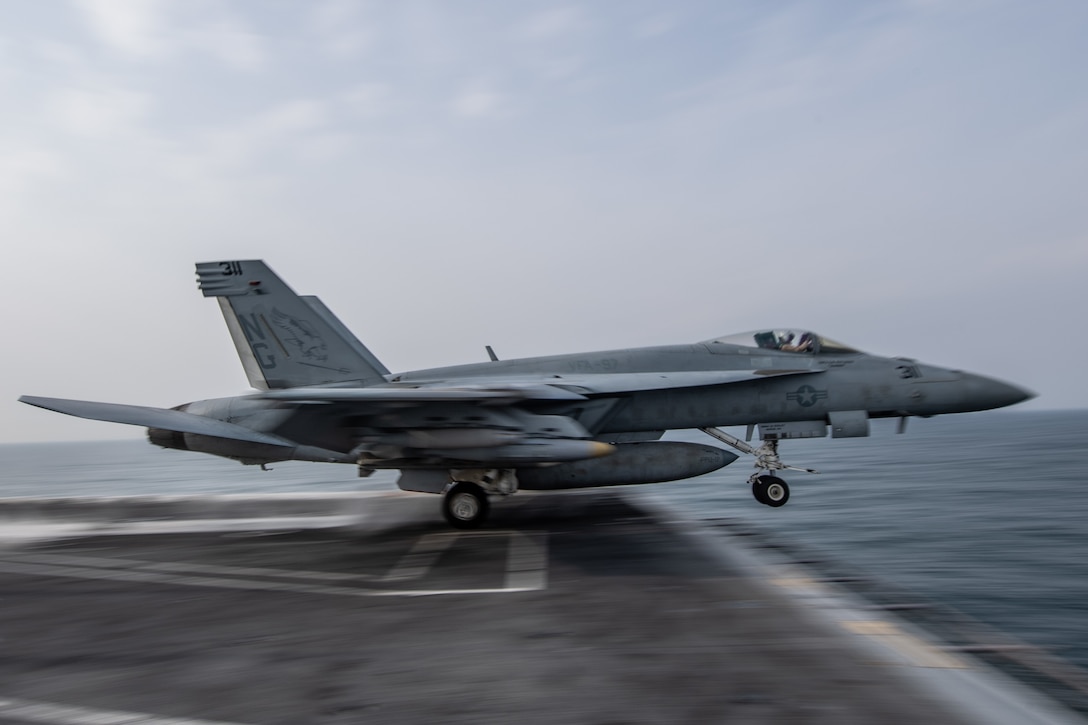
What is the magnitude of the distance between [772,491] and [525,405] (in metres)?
4.42

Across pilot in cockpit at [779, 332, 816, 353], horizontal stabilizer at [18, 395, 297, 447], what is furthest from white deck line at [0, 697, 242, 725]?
pilot in cockpit at [779, 332, 816, 353]

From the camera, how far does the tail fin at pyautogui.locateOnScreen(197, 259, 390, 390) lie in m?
13.1

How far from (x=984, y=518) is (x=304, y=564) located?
10.5 metres

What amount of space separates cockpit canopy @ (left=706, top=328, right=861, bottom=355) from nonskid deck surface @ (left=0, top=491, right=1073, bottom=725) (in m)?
4.22

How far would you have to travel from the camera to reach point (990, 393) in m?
12.2

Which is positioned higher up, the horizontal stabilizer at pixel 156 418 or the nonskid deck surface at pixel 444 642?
the horizontal stabilizer at pixel 156 418

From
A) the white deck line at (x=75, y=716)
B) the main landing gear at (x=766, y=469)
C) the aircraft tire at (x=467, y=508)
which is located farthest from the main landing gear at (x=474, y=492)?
the white deck line at (x=75, y=716)

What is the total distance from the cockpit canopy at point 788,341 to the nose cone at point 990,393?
70.6 inches

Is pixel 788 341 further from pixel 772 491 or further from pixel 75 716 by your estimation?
pixel 75 716

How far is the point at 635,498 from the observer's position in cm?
1556

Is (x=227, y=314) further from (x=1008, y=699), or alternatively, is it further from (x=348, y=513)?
(x=1008, y=699)

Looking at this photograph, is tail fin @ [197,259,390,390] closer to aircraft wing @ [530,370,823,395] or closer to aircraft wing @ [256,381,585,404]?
aircraft wing @ [256,381,585,404]

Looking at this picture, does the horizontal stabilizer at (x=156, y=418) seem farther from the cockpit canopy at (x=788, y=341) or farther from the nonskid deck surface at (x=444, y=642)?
the cockpit canopy at (x=788, y=341)

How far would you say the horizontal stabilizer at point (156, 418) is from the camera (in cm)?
1053
